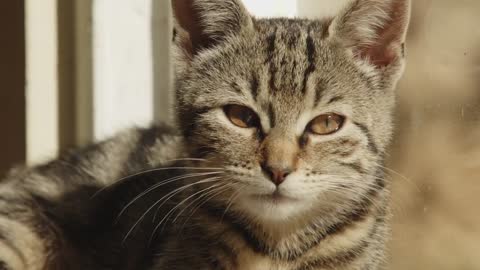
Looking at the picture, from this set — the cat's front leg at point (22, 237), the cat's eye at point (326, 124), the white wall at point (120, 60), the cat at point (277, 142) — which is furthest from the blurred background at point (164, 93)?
the cat's front leg at point (22, 237)

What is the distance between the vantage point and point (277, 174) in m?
1.14

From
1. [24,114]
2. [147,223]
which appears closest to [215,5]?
[147,223]

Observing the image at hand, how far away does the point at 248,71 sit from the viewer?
4.19 ft

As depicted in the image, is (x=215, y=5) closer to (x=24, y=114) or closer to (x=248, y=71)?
(x=248, y=71)

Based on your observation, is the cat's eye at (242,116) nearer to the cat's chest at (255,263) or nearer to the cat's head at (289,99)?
the cat's head at (289,99)

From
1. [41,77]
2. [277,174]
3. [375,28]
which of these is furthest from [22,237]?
[375,28]

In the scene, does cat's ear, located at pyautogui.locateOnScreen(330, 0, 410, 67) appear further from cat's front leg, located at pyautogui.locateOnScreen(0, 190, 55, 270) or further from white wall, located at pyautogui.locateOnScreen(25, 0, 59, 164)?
white wall, located at pyautogui.locateOnScreen(25, 0, 59, 164)

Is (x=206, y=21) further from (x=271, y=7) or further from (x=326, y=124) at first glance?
(x=271, y=7)

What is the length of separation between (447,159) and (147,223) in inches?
29.4

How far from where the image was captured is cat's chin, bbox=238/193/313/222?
1.18m

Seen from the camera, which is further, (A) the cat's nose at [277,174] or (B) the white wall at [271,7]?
(B) the white wall at [271,7]

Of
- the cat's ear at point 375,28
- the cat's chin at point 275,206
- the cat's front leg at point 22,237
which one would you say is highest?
the cat's ear at point 375,28

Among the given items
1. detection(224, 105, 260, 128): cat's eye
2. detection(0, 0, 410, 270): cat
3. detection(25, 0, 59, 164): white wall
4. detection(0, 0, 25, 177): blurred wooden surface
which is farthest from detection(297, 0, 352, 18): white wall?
detection(0, 0, 25, 177): blurred wooden surface

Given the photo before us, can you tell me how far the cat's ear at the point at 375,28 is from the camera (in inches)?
50.0
